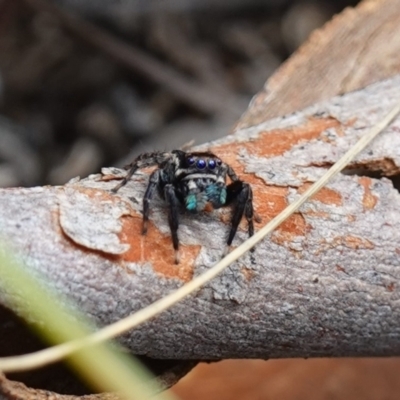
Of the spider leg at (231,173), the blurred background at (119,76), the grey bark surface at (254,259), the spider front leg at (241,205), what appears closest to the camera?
the grey bark surface at (254,259)

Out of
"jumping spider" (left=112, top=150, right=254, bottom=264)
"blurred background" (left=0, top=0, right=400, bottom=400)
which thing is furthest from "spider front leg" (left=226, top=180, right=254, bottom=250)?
"blurred background" (left=0, top=0, right=400, bottom=400)

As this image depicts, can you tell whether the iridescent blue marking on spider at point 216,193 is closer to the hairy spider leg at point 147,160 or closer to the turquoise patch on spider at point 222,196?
the turquoise patch on spider at point 222,196

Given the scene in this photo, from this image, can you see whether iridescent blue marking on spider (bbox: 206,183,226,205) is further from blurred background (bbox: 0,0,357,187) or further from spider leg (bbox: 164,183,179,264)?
blurred background (bbox: 0,0,357,187)

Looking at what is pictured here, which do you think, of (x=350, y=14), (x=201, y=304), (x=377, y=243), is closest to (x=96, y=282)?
(x=201, y=304)

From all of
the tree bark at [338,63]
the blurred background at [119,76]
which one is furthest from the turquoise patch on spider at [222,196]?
the blurred background at [119,76]

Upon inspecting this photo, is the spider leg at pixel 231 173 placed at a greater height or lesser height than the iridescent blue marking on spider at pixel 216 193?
greater

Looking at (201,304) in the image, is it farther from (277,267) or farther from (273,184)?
(273,184)
